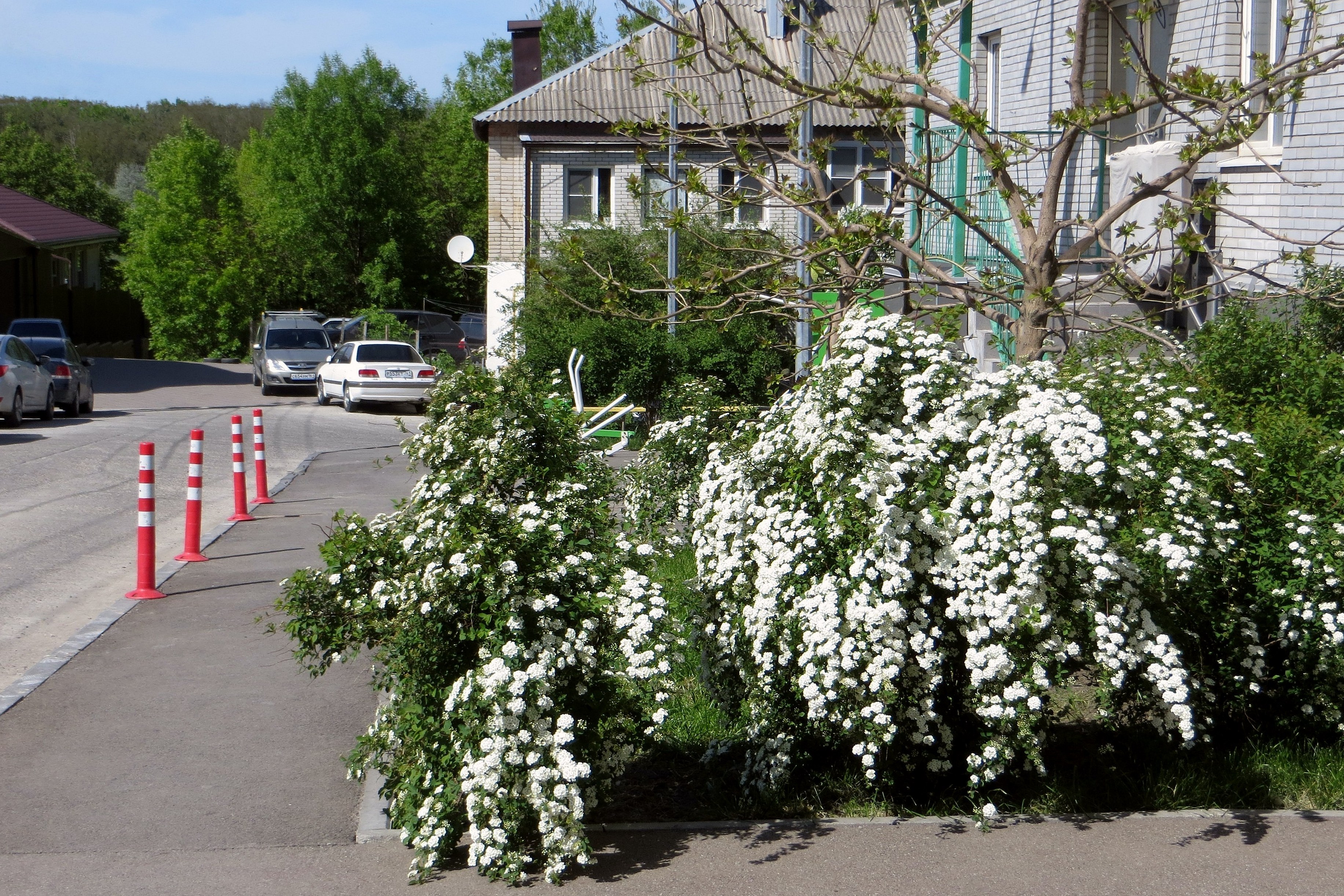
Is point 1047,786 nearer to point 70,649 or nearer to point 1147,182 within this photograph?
point 70,649

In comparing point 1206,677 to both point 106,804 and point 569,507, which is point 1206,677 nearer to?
point 569,507

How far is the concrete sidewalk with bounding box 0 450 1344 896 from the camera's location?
474cm

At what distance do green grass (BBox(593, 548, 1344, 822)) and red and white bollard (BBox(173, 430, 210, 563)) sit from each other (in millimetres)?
6312

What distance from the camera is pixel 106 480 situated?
16984 millimetres

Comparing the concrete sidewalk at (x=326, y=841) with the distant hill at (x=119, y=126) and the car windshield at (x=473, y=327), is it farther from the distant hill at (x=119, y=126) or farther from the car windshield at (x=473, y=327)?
the distant hill at (x=119, y=126)

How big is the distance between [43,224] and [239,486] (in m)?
35.0

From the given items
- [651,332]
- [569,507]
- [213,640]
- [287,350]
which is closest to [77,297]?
[287,350]

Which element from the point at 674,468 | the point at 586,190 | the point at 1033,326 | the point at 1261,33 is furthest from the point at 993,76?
the point at 586,190

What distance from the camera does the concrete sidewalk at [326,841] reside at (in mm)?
4738

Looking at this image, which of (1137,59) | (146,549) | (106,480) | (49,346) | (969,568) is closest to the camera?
(969,568)

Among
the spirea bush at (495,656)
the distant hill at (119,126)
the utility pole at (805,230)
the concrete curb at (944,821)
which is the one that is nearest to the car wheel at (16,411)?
the utility pole at (805,230)

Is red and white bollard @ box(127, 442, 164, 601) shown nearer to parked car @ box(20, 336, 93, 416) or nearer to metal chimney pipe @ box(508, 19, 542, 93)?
parked car @ box(20, 336, 93, 416)

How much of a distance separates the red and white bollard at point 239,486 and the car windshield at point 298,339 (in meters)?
22.0

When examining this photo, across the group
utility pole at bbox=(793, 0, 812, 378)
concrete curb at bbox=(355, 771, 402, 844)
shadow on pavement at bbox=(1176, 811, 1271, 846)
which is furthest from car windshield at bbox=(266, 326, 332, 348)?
shadow on pavement at bbox=(1176, 811, 1271, 846)
